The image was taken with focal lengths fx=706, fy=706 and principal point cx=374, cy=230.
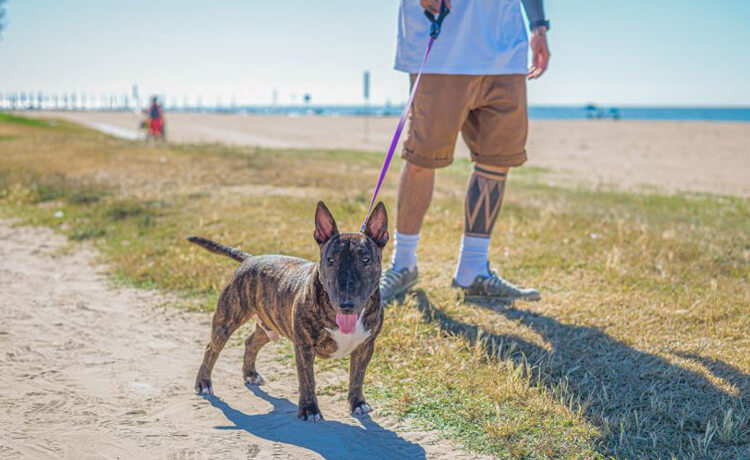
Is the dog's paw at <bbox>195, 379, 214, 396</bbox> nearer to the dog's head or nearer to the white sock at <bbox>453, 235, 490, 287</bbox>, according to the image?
the dog's head

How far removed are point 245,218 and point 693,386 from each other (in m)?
5.56

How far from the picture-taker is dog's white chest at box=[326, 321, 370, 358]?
3451 mm

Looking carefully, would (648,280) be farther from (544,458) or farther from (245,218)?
(245,218)

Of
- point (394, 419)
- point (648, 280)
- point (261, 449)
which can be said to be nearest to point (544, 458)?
point (394, 419)

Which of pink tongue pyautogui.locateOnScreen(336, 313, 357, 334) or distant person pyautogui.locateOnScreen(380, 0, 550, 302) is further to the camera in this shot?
distant person pyautogui.locateOnScreen(380, 0, 550, 302)

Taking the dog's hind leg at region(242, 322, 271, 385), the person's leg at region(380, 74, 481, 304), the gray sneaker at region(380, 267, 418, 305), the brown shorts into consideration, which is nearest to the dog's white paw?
the dog's hind leg at region(242, 322, 271, 385)

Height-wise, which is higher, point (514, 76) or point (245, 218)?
point (514, 76)

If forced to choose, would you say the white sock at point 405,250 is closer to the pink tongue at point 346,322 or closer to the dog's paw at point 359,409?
the dog's paw at point 359,409

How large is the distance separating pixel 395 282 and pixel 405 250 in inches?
10.6

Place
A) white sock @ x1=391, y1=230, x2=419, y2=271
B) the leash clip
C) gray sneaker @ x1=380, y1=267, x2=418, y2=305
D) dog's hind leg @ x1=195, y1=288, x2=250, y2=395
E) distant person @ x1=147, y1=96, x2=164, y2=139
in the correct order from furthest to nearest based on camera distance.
A: distant person @ x1=147, y1=96, x2=164, y2=139 < white sock @ x1=391, y1=230, x2=419, y2=271 < gray sneaker @ x1=380, y1=267, x2=418, y2=305 < the leash clip < dog's hind leg @ x1=195, y1=288, x2=250, y2=395

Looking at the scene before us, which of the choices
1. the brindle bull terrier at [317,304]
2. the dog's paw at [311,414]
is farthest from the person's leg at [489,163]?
the dog's paw at [311,414]

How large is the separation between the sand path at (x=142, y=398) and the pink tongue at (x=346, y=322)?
0.56 metres

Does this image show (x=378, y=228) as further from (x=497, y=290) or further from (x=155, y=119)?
(x=155, y=119)

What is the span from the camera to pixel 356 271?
325 centimetres
